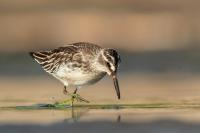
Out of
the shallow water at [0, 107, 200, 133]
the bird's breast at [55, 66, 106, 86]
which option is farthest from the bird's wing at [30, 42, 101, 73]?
the shallow water at [0, 107, 200, 133]

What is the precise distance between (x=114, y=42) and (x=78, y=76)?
10174 millimetres

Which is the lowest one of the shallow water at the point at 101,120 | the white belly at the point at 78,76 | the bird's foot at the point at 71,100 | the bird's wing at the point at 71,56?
the shallow water at the point at 101,120

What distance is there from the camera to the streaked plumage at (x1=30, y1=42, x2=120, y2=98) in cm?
1939

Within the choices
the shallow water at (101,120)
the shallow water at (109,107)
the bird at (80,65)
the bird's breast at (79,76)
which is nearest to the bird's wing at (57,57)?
the bird at (80,65)

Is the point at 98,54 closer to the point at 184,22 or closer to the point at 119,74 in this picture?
the point at 119,74

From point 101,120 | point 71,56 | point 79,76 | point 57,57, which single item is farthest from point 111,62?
point 101,120

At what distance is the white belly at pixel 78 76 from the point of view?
64.3ft

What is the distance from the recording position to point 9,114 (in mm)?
17625

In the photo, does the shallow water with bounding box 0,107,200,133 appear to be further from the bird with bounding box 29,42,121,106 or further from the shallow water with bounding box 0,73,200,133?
the bird with bounding box 29,42,121,106

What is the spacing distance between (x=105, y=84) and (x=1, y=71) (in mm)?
3270

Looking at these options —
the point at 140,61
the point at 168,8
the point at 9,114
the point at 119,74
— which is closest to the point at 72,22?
the point at 168,8

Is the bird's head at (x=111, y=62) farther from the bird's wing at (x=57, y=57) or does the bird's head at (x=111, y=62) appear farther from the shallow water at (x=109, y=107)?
the bird's wing at (x=57, y=57)

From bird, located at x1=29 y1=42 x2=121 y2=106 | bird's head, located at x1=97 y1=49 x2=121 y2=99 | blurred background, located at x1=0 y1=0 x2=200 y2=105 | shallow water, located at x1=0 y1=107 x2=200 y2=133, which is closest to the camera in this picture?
shallow water, located at x1=0 y1=107 x2=200 y2=133

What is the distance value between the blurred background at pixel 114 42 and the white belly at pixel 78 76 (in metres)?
0.36
